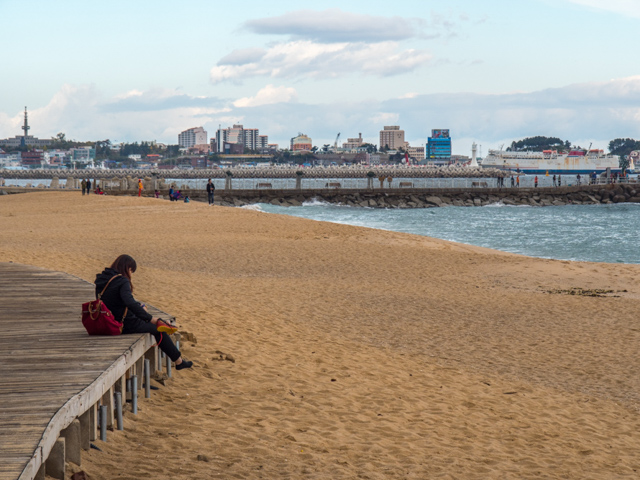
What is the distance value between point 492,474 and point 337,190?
58.4 m

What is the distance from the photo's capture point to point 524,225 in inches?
1844

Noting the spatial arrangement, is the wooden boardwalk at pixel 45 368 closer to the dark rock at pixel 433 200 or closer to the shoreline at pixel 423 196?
the shoreline at pixel 423 196

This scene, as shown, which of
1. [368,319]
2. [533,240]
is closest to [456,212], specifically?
[533,240]

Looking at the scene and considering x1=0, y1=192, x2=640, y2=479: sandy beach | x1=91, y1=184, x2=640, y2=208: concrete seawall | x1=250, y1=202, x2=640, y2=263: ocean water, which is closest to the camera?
x1=0, y1=192, x2=640, y2=479: sandy beach

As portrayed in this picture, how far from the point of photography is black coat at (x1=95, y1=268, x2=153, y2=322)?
7.02m

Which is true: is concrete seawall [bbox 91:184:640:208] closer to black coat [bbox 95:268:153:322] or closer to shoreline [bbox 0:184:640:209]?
shoreline [bbox 0:184:640:209]

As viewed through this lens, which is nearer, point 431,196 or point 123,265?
point 123,265

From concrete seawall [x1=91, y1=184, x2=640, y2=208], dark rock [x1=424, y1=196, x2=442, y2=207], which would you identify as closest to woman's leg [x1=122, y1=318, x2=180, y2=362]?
concrete seawall [x1=91, y1=184, x2=640, y2=208]

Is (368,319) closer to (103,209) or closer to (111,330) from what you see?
(111,330)

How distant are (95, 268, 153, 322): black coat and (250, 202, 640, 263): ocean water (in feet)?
83.2

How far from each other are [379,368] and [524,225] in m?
40.2

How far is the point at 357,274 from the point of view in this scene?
17531mm

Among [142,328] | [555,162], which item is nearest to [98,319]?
[142,328]

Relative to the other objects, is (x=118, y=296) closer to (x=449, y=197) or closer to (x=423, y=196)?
(x=423, y=196)
